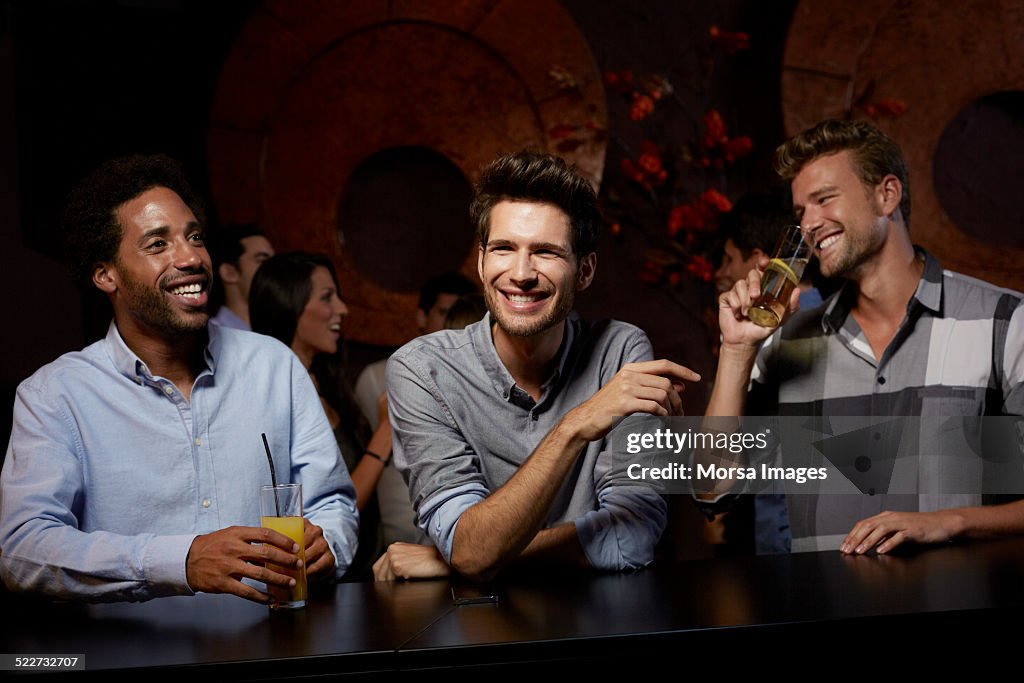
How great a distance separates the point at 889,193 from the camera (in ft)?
7.32

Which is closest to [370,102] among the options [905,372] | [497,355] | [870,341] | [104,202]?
[104,202]

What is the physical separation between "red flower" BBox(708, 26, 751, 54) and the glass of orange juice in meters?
2.90

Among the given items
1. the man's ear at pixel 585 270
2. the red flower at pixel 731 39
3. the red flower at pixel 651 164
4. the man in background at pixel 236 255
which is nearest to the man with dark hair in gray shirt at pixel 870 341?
the man's ear at pixel 585 270

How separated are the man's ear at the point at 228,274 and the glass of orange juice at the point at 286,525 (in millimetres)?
2035

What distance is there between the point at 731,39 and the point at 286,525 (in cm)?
297

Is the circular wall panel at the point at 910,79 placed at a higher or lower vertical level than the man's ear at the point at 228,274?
higher

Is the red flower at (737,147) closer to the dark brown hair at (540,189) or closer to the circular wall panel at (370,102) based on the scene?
the circular wall panel at (370,102)

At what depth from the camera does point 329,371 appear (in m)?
3.02

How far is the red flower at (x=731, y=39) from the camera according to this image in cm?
369

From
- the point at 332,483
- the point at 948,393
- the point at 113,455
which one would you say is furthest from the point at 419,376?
the point at 948,393

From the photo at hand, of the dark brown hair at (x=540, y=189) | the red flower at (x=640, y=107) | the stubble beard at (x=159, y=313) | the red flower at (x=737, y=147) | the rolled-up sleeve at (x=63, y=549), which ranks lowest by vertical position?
the rolled-up sleeve at (x=63, y=549)

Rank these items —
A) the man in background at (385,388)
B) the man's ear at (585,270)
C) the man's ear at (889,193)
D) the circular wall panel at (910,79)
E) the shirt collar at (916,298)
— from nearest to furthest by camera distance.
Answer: the man's ear at (585,270) → the shirt collar at (916,298) → the man's ear at (889,193) → the man in background at (385,388) → the circular wall panel at (910,79)

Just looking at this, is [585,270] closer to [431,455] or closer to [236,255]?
[431,455]

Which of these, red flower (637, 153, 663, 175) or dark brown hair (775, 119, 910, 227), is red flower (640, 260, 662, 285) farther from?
dark brown hair (775, 119, 910, 227)
